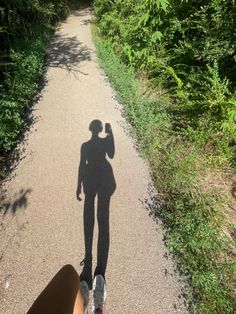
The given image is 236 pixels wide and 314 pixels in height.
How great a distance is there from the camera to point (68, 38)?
41.6 feet

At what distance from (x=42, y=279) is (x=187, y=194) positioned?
2472mm

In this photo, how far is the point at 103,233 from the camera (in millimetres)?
3777

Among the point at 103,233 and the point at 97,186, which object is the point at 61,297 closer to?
the point at 103,233

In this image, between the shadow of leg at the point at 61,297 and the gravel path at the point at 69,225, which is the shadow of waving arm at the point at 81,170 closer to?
the gravel path at the point at 69,225

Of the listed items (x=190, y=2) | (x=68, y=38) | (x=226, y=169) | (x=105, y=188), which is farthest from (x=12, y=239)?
(x=68, y=38)

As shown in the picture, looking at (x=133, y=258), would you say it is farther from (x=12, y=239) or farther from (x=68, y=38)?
(x=68, y=38)

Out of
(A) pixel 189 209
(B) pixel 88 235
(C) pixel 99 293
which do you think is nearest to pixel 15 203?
(B) pixel 88 235

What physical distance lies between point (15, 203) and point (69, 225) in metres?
1.09

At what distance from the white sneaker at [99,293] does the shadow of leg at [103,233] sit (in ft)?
0.45

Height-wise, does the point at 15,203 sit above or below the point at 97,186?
below

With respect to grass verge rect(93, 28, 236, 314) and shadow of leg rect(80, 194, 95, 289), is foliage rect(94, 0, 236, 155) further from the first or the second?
shadow of leg rect(80, 194, 95, 289)

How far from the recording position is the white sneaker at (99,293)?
9.63 feet

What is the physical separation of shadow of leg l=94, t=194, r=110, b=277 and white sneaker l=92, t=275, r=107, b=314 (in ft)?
0.45

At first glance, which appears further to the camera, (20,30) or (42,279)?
(20,30)
